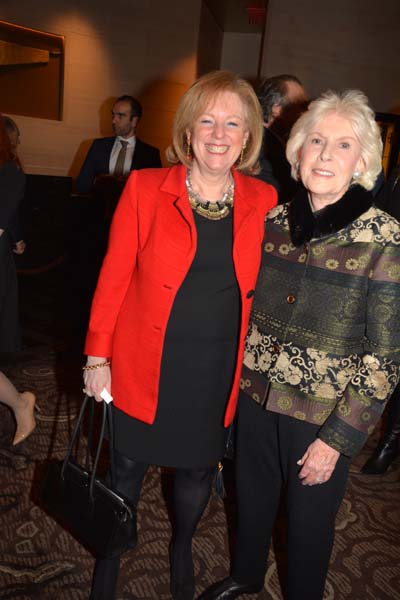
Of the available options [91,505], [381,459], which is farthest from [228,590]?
[381,459]

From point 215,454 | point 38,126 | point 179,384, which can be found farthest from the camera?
point 38,126

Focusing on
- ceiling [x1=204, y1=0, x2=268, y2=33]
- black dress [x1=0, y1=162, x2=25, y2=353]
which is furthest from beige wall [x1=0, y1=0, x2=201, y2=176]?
black dress [x1=0, y1=162, x2=25, y2=353]

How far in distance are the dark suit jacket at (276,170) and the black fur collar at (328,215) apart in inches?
25.1

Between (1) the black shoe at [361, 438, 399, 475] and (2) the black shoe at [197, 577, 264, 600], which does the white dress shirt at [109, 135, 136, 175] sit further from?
(2) the black shoe at [197, 577, 264, 600]

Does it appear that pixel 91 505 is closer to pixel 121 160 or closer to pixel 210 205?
pixel 210 205

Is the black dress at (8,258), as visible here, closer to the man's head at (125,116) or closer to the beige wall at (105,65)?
the man's head at (125,116)

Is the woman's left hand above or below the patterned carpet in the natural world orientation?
above

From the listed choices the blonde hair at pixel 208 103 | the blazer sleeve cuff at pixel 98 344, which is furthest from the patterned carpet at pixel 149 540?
the blonde hair at pixel 208 103

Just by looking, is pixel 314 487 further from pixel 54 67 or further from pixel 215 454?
pixel 54 67

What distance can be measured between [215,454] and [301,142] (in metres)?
1.10

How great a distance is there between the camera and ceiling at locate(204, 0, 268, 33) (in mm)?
7715

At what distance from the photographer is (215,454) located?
1.83 meters

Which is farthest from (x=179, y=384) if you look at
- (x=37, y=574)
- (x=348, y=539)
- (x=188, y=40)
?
(x=188, y=40)

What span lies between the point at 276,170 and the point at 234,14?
7.45 m
